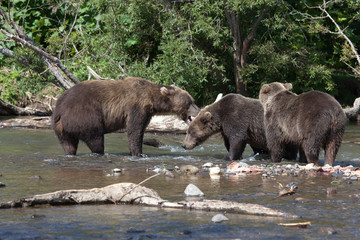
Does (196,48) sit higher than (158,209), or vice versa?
(196,48)

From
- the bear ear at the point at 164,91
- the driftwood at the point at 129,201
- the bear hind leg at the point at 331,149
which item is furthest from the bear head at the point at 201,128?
the driftwood at the point at 129,201

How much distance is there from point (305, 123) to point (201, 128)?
8.35 feet

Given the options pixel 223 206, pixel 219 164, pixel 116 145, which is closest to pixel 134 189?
pixel 223 206

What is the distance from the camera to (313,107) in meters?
8.02

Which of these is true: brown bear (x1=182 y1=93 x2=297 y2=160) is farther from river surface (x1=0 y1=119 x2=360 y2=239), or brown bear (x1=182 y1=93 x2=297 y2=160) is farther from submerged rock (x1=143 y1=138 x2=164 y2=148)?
submerged rock (x1=143 y1=138 x2=164 y2=148)

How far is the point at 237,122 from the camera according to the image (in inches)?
381

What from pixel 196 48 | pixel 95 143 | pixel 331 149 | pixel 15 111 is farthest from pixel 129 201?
pixel 15 111

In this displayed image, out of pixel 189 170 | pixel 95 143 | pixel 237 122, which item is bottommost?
pixel 189 170

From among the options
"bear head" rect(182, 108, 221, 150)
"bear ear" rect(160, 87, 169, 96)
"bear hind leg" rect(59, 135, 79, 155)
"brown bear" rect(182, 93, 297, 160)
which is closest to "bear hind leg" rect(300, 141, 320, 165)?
"brown bear" rect(182, 93, 297, 160)

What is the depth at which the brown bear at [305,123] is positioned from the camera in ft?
26.0

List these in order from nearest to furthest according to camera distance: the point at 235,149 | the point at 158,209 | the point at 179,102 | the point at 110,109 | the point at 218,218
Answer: the point at 218,218, the point at 158,209, the point at 235,149, the point at 110,109, the point at 179,102

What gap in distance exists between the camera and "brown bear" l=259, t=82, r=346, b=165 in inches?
313

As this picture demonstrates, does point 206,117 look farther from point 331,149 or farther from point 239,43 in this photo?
point 239,43

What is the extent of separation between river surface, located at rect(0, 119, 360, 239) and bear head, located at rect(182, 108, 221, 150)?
557 millimetres
